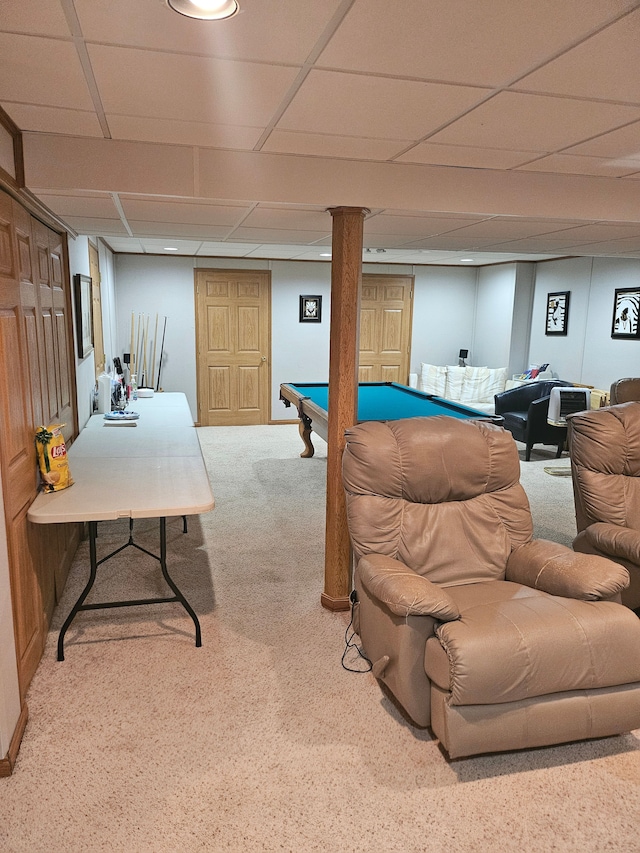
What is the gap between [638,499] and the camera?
3.28 metres

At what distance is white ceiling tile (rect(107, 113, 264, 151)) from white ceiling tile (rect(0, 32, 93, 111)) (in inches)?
7.9

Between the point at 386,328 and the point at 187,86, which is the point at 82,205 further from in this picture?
the point at 386,328

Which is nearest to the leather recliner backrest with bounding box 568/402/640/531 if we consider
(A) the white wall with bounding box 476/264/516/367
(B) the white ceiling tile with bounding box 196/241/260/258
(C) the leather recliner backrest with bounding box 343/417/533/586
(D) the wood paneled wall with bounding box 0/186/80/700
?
(C) the leather recliner backrest with bounding box 343/417/533/586

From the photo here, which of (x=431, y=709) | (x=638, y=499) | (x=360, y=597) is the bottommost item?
(x=431, y=709)

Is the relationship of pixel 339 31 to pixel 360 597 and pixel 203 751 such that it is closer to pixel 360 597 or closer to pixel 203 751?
pixel 360 597

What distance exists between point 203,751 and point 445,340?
303 inches

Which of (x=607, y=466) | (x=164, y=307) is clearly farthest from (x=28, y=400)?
(x=164, y=307)

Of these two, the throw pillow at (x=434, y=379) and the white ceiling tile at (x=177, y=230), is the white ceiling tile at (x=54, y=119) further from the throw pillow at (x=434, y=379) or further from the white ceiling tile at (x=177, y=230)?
the throw pillow at (x=434, y=379)

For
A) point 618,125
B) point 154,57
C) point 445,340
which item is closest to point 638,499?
point 618,125

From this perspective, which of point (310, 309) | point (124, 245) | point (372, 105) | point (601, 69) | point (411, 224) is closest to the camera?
point (601, 69)

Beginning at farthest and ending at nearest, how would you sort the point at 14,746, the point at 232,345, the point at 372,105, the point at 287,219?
the point at 232,345
the point at 287,219
the point at 14,746
the point at 372,105

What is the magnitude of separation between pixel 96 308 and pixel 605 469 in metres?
4.32

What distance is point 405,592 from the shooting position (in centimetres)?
227

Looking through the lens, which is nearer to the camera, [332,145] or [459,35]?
[459,35]
